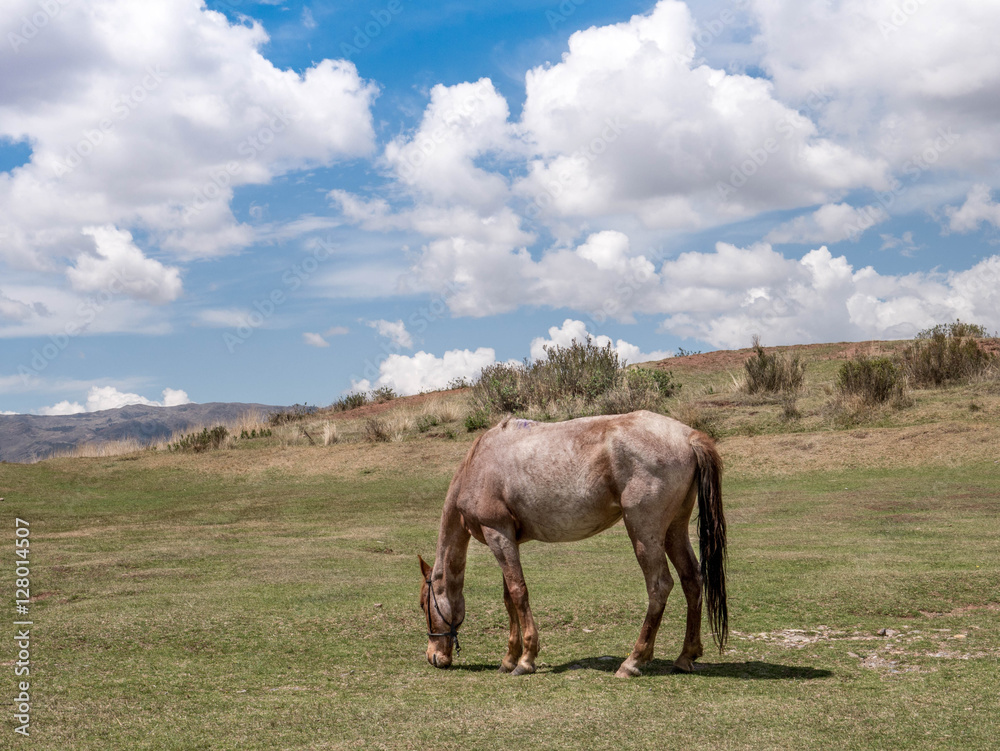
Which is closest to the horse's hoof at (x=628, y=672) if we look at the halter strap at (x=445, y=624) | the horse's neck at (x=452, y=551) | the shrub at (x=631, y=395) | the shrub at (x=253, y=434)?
the halter strap at (x=445, y=624)

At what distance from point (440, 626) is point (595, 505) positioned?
5.86 feet

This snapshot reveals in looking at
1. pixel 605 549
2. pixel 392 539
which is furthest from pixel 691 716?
pixel 392 539

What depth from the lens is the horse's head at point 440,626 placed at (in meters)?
7.43

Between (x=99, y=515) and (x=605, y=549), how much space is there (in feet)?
40.8

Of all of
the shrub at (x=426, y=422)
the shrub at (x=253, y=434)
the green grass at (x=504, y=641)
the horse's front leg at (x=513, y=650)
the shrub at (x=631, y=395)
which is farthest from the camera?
the shrub at (x=253, y=434)

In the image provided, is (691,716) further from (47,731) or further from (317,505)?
(317,505)

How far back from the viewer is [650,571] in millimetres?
6848

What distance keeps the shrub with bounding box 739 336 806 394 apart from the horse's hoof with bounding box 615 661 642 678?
2324 centimetres

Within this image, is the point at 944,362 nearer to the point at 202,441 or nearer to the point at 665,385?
the point at 665,385

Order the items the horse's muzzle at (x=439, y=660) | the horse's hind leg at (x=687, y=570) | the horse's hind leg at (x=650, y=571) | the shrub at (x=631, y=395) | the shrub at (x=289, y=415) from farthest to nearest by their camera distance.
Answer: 1. the shrub at (x=289, y=415)
2. the shrub at (x=631, y=395)
3. the horse's muzzle at (x=439, y=660)
4. the horse's hind leg at (x=687, y=570)
5. the horse's hind leg at (x=650, y=571)

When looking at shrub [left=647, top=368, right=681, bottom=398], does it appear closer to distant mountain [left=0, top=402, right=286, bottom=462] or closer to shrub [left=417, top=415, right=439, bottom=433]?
shrub [left=417, top=415, right=439, bottom=433]

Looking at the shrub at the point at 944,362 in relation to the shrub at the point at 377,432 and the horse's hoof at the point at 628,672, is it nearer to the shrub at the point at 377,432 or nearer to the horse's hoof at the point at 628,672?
the shrub at the point at 377,432

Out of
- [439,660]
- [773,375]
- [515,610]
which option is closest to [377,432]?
[773,375]

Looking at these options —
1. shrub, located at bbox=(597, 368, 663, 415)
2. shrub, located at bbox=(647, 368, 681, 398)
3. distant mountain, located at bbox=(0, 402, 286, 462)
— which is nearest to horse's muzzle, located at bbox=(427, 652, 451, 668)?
shrub, located at bbox=(597, 368, 663, 415)
